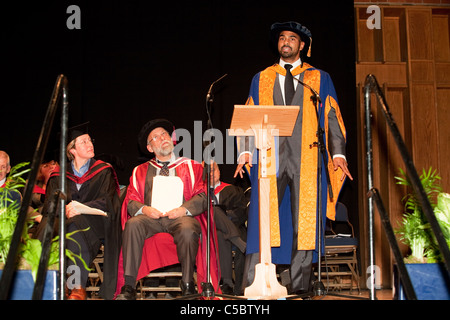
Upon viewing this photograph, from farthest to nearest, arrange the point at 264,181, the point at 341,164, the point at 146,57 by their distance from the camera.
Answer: the point at 146,57
the point at 341,164
the point at 264,181

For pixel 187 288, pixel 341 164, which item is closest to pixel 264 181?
pixel 341 164

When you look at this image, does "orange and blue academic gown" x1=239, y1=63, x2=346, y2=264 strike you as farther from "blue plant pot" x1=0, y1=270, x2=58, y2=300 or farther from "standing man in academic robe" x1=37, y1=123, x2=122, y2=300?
"blue plant pot" x1=0, y1=270, x2=58, y2=300

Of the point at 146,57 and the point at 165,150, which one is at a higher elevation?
the point at 146,57

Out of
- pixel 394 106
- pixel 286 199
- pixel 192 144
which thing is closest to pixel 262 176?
pixel 286 199

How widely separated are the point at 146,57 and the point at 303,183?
2954 millimetres

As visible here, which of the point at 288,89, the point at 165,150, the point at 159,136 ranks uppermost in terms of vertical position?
the point at 288,89

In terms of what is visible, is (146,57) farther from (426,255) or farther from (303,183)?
(426,255)

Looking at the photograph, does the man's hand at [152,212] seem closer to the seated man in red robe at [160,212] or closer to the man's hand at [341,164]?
the seated man in red robe at [160,212]

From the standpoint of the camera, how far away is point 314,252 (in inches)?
164

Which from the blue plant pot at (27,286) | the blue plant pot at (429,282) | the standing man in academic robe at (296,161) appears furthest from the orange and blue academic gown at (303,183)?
the blue plant pot at (27,286)

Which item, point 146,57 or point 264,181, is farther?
point 146,57

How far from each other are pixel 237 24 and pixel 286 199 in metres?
2.84

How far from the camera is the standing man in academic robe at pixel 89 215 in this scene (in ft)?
13.7

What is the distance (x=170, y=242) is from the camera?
443cm
